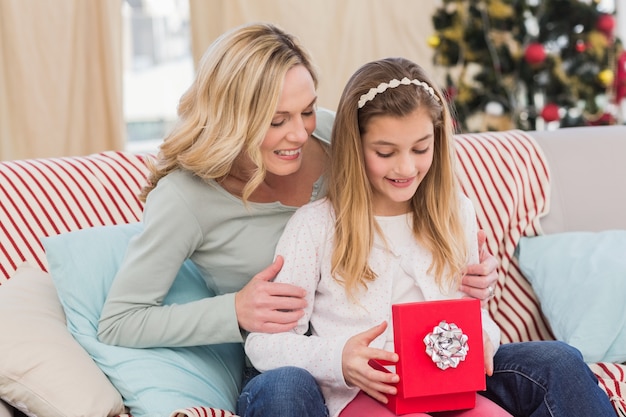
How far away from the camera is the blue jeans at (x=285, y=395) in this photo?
1.59 meters

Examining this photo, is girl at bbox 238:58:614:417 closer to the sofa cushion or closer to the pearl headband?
the pearl headband

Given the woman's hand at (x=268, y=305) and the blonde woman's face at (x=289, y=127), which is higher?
the blonde woman's face at (x=289, y=127)

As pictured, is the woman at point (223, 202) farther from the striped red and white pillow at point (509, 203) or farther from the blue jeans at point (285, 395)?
the striped red and white pillow at point (509, 203)

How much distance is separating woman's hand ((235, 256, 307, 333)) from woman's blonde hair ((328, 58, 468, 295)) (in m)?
0.11

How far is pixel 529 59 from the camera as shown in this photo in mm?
3898

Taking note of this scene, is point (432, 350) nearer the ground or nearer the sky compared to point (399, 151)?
nearer the ground

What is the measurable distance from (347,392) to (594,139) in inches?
47.3

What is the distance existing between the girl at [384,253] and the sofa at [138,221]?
0.24 m

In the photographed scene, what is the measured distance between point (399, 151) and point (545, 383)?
1.69 ft

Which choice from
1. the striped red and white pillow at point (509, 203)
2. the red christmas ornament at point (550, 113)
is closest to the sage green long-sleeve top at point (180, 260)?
the striped red and white pillow at point (509, 203)

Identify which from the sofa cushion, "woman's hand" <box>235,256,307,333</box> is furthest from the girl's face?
the sofa cushion

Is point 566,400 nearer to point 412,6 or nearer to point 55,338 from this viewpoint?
point 55,338

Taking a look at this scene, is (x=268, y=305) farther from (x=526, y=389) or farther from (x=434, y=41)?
(x=434, y=41)

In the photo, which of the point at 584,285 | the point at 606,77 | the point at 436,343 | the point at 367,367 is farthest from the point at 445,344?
the point at 606,77
